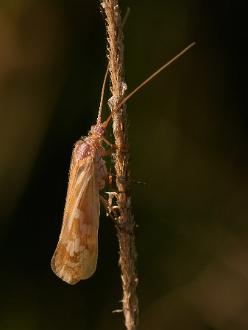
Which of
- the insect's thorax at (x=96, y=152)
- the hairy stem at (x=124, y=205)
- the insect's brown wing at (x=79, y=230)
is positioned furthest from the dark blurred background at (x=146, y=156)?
the hairy stem at (x=124, y=205)

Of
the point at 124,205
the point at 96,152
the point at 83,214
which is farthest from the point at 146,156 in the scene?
the point at 124,205

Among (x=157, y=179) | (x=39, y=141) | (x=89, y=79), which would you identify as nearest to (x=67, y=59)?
(x=89, y=79)

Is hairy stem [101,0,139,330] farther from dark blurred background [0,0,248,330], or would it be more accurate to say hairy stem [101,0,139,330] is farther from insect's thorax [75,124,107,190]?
dark blurred background [0,0,248,330]

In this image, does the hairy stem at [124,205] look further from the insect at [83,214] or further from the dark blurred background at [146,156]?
the dark blurred background at [146,156]

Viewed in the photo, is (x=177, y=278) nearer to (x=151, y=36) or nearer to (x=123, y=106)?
(x=151, y=36)

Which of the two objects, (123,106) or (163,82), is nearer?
(123,106)
